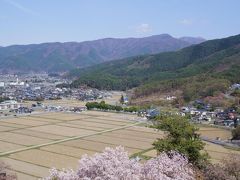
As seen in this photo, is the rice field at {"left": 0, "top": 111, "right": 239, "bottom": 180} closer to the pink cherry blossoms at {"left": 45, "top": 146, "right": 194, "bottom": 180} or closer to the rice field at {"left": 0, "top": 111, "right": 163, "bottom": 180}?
the rice field at {"left": 0, "top": 111, "right": 163, "bottom": 180}

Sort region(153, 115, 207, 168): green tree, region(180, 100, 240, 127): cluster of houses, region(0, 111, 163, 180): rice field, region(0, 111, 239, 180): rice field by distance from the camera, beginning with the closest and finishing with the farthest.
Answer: region(153, 115, 207, 168): green tree
region(0, 111, 163, 180): rice field
region(0, 111, 239, 180): rice field
region(180, 100, 240, 127): cluster of houses

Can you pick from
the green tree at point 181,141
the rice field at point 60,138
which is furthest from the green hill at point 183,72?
the green tree at point 181,141

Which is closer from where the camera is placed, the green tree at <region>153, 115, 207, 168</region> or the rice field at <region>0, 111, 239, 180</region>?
the green tree at <region>153, 115, 207, 168</region>

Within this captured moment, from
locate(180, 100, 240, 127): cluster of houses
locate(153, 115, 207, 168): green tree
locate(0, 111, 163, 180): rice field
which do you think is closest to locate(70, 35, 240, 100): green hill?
locate(180, 100, 240, 127): cluster of houses

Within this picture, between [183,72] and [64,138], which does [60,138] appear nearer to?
[64,138]

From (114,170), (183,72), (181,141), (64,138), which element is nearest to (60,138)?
(64,138)

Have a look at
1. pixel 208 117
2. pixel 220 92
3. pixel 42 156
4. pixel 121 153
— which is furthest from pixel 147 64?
pixel 121 153

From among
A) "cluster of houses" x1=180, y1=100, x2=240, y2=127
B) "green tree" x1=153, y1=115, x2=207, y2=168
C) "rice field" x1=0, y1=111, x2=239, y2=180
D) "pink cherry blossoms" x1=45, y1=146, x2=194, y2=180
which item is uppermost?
"pink cherry blossoms" x1=45, y1=146, x2=194, y2=180
